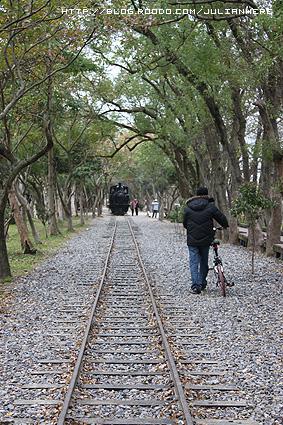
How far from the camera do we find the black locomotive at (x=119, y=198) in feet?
161

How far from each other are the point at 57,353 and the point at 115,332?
1164mm

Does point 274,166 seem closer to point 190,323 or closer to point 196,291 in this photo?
point 196,291

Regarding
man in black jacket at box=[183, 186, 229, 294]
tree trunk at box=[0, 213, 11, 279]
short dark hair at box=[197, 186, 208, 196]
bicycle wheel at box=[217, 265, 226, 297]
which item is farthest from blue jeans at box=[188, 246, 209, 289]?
tree trunk at box=[0, 213, 11, 279]

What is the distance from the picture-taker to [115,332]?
6.75m

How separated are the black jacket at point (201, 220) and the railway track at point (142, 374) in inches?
59.9

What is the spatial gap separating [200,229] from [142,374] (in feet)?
14.7

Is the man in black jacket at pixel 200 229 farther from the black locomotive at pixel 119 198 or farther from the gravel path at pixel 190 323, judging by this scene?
the black locomotive at pixel 119 198

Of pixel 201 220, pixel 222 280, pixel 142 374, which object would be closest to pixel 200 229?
pixel 201 220

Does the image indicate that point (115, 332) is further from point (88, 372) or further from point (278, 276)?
point (278, 276)

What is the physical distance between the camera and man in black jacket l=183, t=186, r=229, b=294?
909 centimetres

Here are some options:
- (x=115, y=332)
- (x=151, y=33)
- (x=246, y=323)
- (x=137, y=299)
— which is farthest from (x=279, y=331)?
(x=151, y=33)

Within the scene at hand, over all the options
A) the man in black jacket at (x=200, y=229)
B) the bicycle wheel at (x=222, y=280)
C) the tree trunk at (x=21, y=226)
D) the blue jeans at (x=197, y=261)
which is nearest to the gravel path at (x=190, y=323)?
the bicycle wheel at (x=222, y=280)

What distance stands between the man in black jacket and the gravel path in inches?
18.3

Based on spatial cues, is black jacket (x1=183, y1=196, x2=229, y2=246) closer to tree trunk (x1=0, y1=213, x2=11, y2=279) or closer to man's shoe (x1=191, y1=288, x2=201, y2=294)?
man's shoe (x1=191, y1=288, x2=201, y2=294)
